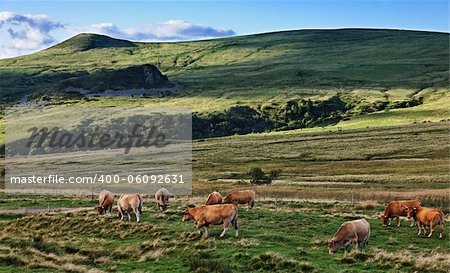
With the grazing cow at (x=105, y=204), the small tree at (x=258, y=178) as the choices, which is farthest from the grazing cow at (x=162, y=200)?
the small tree at (x=258, y=178)

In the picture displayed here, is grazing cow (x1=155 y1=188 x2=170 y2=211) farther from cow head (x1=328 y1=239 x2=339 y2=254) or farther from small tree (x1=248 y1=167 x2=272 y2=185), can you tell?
small tree (x1=248 y1=167 x2=272 y2=185)

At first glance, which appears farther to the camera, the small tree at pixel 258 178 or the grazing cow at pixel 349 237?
the small tree at pixel 258 178

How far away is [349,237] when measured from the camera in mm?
22938

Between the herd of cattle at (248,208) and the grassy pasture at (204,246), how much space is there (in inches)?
23.0

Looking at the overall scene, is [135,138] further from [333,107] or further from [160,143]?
[333,107]

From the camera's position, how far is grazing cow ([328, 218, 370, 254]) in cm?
2275

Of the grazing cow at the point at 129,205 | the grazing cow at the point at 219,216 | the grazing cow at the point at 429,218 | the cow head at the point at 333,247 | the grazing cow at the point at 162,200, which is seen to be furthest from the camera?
the grazing cow at the point at 162,200

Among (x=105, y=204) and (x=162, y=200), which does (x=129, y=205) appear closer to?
(x=105, y=204)

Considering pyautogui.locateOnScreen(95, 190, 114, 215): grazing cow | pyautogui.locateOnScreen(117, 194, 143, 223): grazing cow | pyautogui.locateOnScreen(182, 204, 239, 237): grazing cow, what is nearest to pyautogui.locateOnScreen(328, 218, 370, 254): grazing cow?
pyautogui.locateOnScreen(182, 204, 239, 237): grazing cow

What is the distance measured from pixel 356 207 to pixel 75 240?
66.9 ft

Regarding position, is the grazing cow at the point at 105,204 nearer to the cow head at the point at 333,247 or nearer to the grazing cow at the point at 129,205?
the grazing cow at the point at 129,205

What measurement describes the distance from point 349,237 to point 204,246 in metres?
6.39

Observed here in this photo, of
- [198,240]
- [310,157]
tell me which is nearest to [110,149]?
[310,157]

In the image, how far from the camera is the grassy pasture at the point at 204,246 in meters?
20.3
